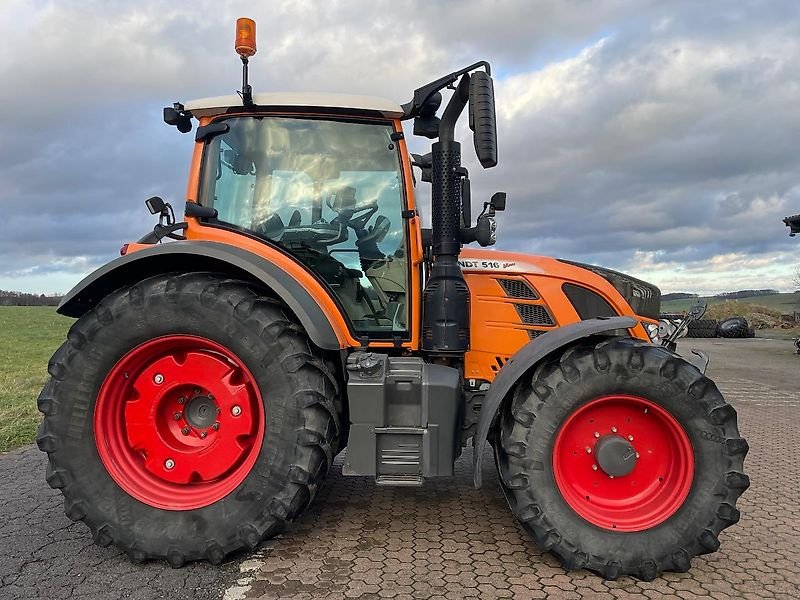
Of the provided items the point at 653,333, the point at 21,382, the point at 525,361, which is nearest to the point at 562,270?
the point at 653,333

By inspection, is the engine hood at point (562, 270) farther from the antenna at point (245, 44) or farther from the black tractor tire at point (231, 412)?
the antenna at point (245, 44)

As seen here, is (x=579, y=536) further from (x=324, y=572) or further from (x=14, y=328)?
(x=14, y=328)

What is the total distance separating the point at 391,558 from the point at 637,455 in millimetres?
1433

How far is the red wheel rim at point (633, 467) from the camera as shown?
10.1 feet

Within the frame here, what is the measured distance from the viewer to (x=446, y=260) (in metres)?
3.53

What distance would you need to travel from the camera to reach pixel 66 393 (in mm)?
3104

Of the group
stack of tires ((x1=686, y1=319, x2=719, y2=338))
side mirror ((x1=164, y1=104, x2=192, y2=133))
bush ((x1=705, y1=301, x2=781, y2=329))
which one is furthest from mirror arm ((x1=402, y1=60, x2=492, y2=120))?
bush ((x1=705, y1=301, x2=781, y2=329))

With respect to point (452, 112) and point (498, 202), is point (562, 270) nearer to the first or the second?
point (498, 202)

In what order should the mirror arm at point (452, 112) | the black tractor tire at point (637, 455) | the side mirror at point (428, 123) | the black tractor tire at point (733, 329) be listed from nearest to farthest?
1. the black tractor tire at point (637, 455)
2. the mirror arm at point (452, 112)
3. the side mirror at point (428, 123)
4. the black tractor tire at point (733, 329)

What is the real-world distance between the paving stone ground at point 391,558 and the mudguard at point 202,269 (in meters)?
1.17

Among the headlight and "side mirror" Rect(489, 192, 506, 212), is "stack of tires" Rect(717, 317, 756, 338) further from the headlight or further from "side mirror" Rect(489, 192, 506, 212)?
"side mirror" Rect(489, 192, 506, 212)

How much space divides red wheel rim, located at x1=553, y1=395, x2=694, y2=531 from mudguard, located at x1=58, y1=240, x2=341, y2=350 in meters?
1.40

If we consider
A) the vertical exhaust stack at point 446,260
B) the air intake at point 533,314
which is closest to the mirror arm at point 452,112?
the vertical exhaust stack at point 446,260

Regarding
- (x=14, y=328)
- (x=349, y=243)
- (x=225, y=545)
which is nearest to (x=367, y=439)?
(x=225, y=545)
